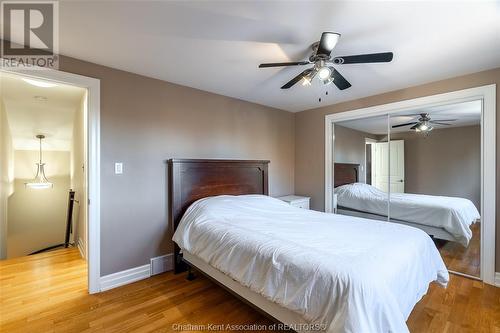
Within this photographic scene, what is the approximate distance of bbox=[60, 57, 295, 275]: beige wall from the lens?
2.38m

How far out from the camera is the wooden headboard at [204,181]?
8.81 feet

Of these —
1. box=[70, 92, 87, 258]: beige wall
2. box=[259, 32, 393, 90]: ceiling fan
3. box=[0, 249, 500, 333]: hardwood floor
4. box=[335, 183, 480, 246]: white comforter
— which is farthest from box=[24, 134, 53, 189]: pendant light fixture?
box=[335, 183, 480, 246]: white comforter

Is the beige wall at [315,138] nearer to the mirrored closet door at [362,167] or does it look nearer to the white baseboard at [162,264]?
the mirrored closet door at [362,167]

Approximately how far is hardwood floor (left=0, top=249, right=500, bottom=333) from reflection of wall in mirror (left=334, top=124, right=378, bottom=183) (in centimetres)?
185

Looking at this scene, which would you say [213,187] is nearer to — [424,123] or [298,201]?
[298,201]

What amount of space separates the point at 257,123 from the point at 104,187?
7.71 feet

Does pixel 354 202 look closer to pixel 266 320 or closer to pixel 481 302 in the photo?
pixel 481 302

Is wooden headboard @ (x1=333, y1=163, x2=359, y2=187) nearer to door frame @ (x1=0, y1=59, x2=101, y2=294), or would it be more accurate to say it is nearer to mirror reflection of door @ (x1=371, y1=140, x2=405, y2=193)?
mirror reflection of door @ (x1=371, y1=140, x2=405, y2=193)

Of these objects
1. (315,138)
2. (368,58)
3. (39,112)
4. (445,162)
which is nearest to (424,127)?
(445,162)

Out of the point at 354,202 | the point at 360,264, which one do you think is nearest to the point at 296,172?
the point at 354,202

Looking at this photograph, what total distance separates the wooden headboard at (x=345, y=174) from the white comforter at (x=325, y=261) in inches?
59.6

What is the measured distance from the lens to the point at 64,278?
8.53 ft

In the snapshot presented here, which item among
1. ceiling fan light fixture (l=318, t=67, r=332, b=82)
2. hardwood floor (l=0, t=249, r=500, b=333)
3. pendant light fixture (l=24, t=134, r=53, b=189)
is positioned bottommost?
hardwood floor (l=0, t=249, r=500, b=333)

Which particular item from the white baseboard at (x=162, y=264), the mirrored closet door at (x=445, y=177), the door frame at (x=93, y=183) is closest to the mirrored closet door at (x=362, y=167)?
the mirrored closet door at (x=445, y=177)
